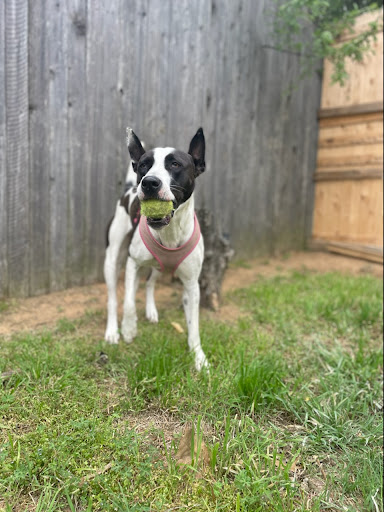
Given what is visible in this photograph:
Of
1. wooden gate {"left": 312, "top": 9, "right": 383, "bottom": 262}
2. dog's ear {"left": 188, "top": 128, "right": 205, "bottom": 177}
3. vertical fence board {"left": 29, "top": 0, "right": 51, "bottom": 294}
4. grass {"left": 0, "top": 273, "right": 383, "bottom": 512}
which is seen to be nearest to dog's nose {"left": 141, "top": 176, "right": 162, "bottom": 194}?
dog's ear {"left": 188, "top": 128, "right": 205, "bottom": 177}

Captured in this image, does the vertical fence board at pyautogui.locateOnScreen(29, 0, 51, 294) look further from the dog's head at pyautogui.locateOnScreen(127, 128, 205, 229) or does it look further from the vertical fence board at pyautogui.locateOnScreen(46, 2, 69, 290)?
the dog's head at pyautogui.locateOnScreen(127, 128, 205, 229)

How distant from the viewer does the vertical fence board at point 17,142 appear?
11.7 feet

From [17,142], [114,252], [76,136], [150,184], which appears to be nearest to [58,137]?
[76,136]

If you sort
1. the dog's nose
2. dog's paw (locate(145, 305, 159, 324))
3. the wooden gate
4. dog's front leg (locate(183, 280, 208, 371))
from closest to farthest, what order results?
the dog's nose → dog's front leg (locate(183, 280, 208, 371)) → dog's paw (locate(145, 305, 159, 324)) → the wooden gate

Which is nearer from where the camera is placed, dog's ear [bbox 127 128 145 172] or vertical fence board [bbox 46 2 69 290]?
dog's ear [bbox 127 128 145 172]

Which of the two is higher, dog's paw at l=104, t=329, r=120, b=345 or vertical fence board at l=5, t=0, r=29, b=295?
vertical fence board at l=5, t=0, r=29, b=295

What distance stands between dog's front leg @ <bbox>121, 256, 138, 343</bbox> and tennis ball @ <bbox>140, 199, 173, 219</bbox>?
0.84 meters

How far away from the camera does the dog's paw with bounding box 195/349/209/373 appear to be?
277cm

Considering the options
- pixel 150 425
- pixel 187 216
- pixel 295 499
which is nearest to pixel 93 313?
pixel 187 216

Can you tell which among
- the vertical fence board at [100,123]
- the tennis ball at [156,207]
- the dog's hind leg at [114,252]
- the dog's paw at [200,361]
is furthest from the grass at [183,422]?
the vertical fence board at [100,123]

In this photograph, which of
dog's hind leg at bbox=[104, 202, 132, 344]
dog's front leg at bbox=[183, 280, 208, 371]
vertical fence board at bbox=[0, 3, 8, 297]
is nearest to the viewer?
dog's front leg at bbox=[183, 280, 208, 371]

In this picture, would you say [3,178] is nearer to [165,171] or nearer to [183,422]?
[165,171]

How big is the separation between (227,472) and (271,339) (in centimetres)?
163

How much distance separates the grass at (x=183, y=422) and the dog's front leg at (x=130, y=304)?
0.10m
